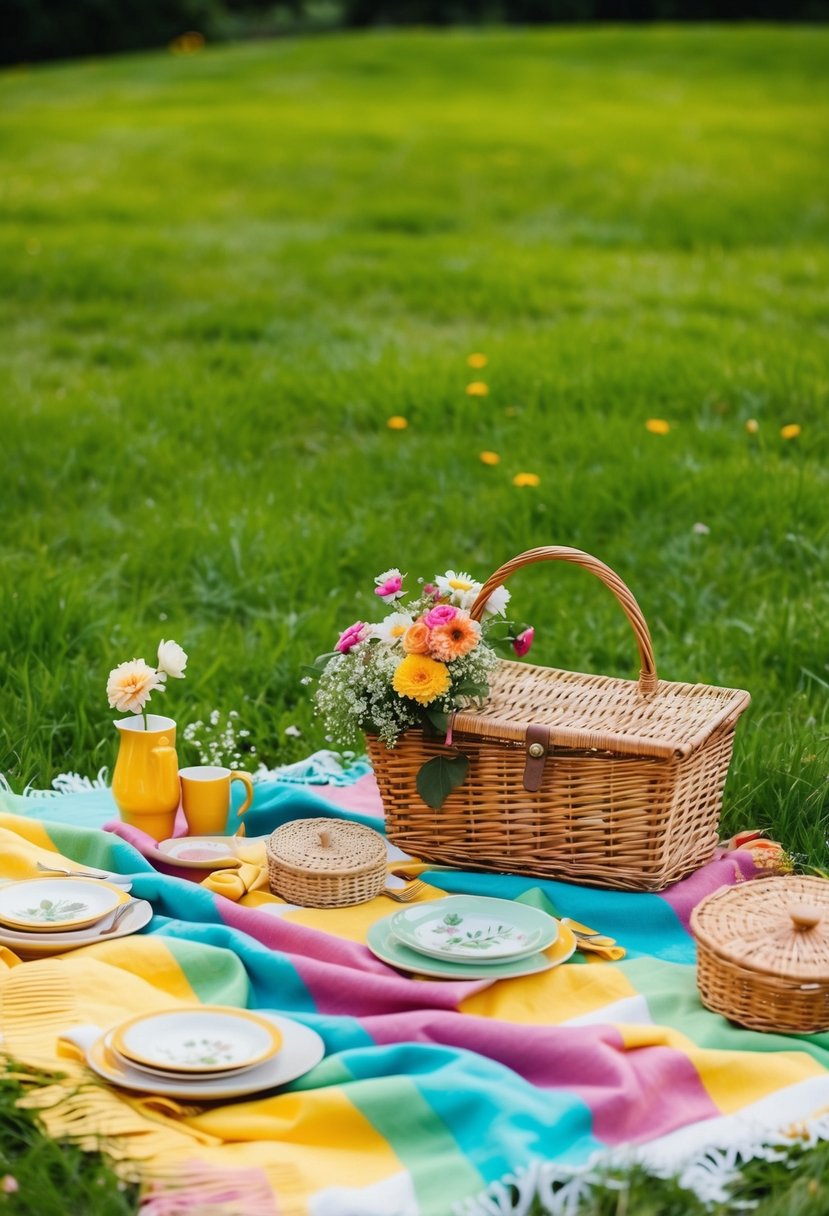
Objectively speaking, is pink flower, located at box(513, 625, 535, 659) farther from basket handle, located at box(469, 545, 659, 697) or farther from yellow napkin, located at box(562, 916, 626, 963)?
yellow napkin, located at box(562, 916, 626, 963)

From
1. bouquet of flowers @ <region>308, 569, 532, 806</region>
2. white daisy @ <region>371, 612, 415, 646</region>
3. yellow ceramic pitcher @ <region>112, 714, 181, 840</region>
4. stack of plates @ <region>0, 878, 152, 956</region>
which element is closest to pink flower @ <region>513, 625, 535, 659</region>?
bouquet of flowers @ <region>308, 569, 532, 806</region>

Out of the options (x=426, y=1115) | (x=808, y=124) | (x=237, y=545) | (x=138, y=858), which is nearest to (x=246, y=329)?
(x=237, y=545)

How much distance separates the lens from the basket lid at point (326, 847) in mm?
2656

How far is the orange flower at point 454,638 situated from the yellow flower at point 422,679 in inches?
1.0

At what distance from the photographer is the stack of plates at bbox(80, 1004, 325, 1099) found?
202cm

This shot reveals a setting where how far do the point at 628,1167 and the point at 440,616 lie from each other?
1132 mm

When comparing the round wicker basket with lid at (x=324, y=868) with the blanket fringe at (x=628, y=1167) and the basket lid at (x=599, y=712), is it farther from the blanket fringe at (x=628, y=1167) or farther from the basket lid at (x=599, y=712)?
the blanket fringe at (x=628, y=1167)

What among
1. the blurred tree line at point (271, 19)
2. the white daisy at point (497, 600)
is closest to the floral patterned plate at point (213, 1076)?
the white daisy at point (497, 600)

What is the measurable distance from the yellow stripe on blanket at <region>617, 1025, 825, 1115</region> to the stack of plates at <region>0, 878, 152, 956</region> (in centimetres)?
90

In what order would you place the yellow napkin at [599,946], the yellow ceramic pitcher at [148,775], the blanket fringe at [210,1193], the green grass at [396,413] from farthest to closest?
the green grass at [396,413]
the yellow ceramic pitcher at [148,775]
the yellow napkin at [599,946]
the blanket fringe at [210,1193]

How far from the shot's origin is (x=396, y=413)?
555 cm

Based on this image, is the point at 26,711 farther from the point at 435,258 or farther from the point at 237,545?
the point at 435,258

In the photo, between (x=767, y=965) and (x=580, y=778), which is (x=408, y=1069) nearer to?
(x=767, y=965)

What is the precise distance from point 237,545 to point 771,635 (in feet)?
5.27
